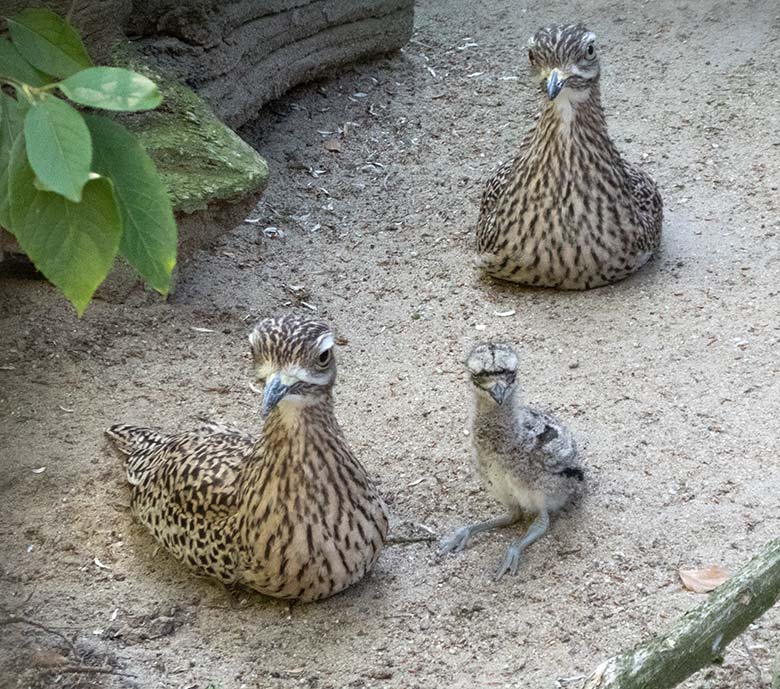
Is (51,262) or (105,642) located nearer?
(51,262)

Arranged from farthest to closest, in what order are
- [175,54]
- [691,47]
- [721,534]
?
[691,47]
[175,54]
[721,534]

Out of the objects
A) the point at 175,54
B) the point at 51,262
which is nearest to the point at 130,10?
the point at 175,54

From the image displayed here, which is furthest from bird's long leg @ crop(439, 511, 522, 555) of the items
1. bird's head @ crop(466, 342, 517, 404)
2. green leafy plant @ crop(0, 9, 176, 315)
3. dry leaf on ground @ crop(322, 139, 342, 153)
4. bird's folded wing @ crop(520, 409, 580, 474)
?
dry leaf on ground @ crop(322, 139, 342, 153)

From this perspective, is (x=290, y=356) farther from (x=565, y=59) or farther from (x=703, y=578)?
(x=565, y=59)

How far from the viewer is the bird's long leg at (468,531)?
4.08 m

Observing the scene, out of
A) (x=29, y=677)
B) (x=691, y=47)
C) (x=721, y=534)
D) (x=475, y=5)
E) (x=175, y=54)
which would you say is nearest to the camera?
(x=29, y=677)

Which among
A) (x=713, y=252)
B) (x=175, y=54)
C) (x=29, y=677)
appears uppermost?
(x=175, y=54)

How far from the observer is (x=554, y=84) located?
5.38m

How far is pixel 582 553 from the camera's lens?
394 cm

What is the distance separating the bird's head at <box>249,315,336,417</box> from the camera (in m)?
3.53

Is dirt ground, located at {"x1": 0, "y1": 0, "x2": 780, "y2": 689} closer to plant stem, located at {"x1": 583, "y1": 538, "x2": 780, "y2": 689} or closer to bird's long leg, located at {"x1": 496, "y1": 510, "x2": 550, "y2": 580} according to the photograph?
bird's long leg, located at {"x1": 496, "y1": 510, "x2": 550, "y2": 580}

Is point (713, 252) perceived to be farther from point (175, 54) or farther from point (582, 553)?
point (175, 54)

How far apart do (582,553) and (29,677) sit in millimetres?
1693

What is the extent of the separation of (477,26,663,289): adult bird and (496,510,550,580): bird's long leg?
1763 mm
